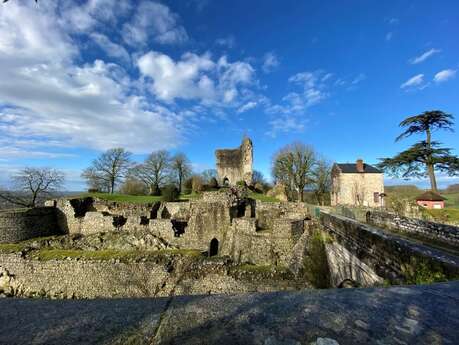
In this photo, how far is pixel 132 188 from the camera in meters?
33.2

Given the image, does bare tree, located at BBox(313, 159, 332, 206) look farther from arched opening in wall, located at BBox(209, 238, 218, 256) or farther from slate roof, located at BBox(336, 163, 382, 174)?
arched opening in wall, located at BBox(209, 238, 218, 256)

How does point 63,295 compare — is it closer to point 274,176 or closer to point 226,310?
point 226,310

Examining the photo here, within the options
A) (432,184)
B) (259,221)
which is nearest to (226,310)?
(259,221)

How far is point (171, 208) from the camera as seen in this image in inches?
684

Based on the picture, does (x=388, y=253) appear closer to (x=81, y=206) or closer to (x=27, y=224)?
(x=81, y=206)

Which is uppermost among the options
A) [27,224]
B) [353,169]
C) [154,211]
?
[353,169]

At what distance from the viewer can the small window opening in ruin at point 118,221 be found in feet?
51.2

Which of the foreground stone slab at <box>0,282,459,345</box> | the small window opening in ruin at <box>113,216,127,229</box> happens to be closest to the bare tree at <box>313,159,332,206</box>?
the small window opening in ruin at <box>113,216,127,229</box>

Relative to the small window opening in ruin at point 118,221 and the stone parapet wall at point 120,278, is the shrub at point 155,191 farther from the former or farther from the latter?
the stone parapet wall at point 120,278

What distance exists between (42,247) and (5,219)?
3902 mm

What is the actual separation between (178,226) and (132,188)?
21.5 m

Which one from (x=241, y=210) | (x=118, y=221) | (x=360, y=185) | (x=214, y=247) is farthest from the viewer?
(x=360, y=185)

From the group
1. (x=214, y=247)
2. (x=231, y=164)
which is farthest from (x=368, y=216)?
(x=231, y=164)

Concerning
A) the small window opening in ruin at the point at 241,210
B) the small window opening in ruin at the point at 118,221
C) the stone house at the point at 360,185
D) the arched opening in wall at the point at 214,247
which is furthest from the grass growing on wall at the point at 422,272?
the stone house at the point at 360,185
